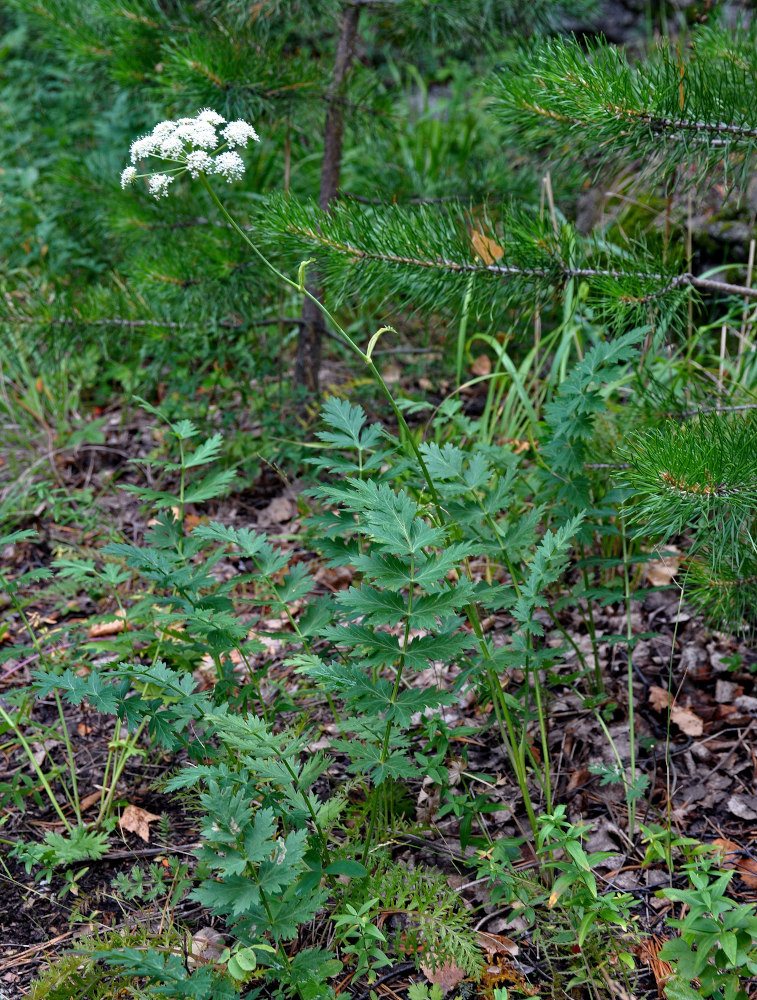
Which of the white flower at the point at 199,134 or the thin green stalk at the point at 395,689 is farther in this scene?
the white flower at the point at 199,134

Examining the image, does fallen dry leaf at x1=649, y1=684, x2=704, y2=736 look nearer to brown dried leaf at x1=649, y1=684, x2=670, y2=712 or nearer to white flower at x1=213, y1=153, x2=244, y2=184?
brown dried leaf at x1=649, y1=684, x2=670, y2=712

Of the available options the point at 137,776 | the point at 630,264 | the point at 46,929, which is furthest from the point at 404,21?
the point at 46,929

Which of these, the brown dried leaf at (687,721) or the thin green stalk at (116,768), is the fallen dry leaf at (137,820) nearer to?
the thin green stalk at (116,768)

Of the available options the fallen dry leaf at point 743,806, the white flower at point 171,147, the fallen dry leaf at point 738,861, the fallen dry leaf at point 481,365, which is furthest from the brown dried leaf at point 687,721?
the fallen dry leaf at point 481,365

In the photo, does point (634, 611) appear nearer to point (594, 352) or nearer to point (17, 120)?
point (594, 352)

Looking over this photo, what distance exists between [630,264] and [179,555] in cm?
133

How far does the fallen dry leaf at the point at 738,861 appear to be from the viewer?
1.75 meters

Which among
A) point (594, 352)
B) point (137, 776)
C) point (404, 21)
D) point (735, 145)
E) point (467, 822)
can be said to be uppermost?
point (404, 21)

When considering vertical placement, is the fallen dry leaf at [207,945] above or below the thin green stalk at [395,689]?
below

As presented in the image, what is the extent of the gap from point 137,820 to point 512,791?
3.14 feet

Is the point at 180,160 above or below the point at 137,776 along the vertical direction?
above

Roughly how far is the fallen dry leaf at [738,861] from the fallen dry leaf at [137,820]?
1.35m

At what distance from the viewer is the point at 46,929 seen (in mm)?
1757

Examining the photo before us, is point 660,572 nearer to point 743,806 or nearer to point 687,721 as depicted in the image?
point 687,721
